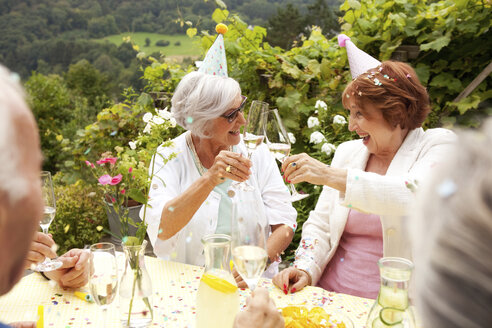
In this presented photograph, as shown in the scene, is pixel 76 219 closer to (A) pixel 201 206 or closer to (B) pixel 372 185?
(A) pixel 201 206

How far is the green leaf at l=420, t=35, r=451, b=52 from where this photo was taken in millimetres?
3423

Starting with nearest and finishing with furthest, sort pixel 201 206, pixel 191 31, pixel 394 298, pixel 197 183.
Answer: pixel 394 298 < pixel 197 183 < pixel 201 206 < pixel 191 31

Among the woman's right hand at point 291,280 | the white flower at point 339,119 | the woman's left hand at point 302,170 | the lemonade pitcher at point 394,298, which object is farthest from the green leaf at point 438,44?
→ the lemonade pitcher at point 394,298

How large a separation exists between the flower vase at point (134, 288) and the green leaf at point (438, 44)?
306cm

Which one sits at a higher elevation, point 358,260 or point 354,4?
point 354,4

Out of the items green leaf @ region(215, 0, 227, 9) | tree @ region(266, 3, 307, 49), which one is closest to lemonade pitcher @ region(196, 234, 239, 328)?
green leaf @ region(215, 0, 227, 9)

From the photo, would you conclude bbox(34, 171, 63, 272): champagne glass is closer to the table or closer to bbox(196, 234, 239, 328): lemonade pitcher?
the table

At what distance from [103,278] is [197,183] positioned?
0.91m

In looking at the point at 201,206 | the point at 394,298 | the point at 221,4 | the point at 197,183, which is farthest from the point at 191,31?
the point at 394,298

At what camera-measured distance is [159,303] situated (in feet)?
5.16

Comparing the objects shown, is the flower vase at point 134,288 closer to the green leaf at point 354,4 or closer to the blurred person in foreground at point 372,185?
the blurred person in foreground at point 372,185

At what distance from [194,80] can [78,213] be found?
2.54 metres

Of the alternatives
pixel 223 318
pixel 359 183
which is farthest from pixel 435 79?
pixel 223 318

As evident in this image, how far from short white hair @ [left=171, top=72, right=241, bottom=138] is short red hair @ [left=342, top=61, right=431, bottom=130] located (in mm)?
704
